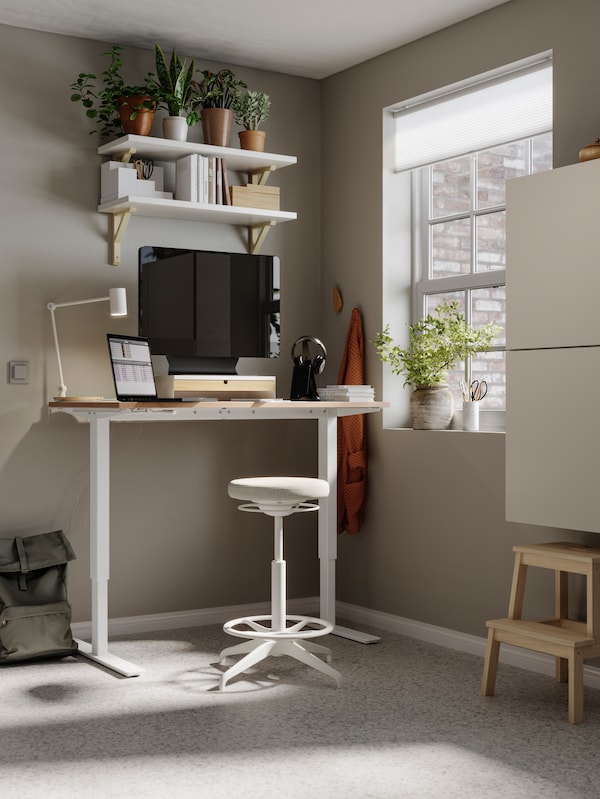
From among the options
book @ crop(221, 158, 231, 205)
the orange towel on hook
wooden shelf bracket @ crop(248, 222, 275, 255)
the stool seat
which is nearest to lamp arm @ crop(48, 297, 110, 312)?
book @ crop(221, 158, 231, 205)

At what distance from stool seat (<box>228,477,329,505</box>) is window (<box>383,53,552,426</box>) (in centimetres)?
99

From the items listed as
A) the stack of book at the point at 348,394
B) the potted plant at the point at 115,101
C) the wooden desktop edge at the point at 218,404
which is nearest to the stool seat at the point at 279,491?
the wooden desktop edge at the point at 218,404

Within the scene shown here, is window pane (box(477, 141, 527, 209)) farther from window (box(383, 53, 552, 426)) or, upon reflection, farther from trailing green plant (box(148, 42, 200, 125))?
trailing green plant (box(148, 42, 200, 125))

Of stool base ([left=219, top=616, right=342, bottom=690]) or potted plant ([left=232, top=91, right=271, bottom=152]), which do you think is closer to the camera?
stool base ([left=219, top=616, right=342, bottom=690])

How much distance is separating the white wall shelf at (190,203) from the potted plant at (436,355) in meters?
0.76

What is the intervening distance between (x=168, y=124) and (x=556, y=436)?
2.08 m

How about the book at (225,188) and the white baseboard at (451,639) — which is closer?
the white baseboard at (451,639)

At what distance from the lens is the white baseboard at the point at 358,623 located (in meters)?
3.80

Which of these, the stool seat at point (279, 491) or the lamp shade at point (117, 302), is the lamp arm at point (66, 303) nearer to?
the lamp shade at point (117, 302)

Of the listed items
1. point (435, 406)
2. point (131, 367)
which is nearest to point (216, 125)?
point (131, 367)

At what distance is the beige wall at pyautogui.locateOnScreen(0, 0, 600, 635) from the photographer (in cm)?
398

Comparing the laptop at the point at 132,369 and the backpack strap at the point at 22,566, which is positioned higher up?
the laptop at the point at 132,369

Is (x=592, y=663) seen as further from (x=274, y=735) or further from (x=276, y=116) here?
(x=276, y=116)

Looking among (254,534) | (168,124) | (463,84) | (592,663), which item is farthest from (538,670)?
(168,124)
